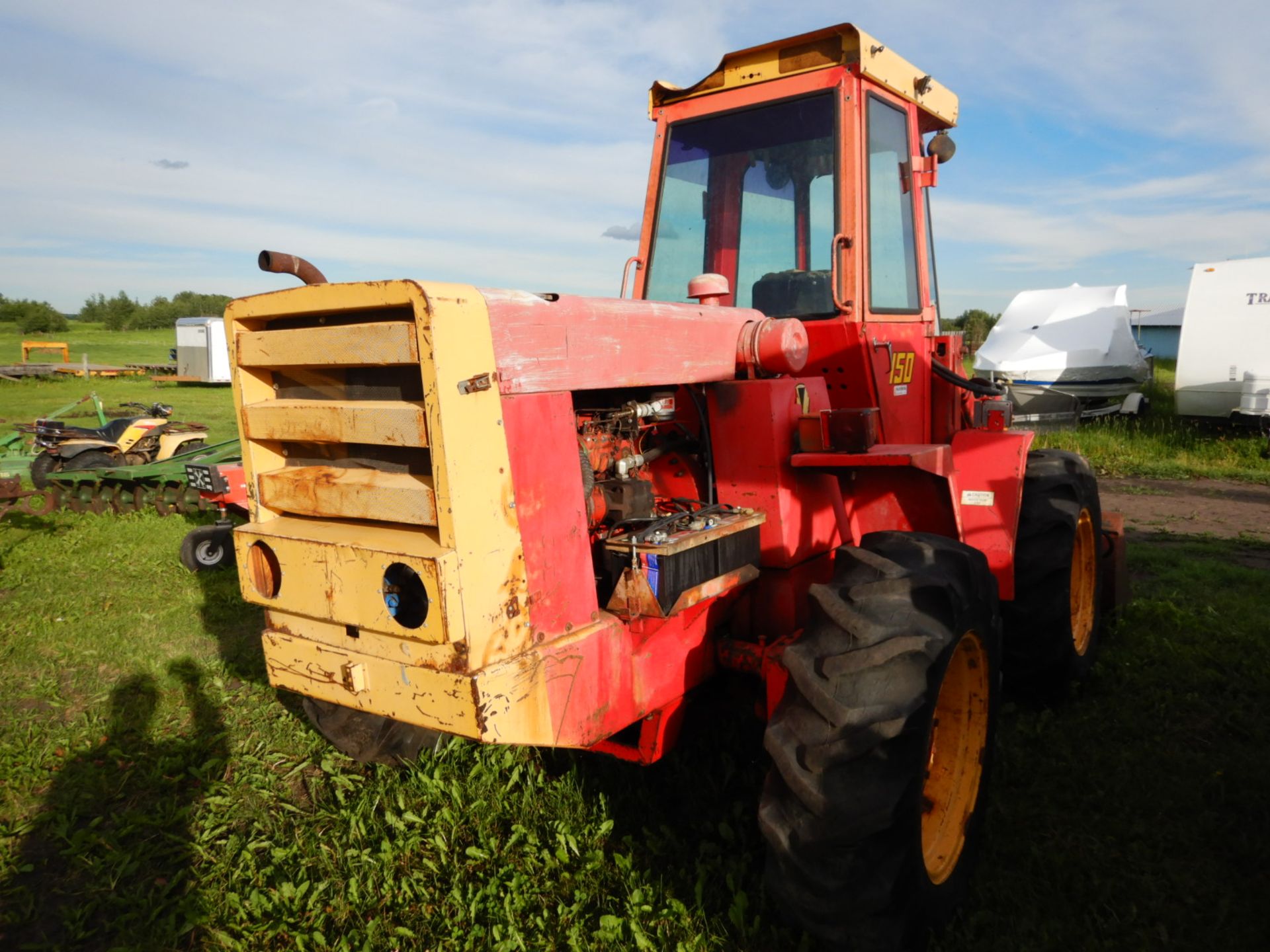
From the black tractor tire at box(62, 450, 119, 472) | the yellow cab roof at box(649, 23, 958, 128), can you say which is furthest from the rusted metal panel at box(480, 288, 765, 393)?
the black tractor tire at box(62, 450, 119, 472)

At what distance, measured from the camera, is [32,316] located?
59.0 meters

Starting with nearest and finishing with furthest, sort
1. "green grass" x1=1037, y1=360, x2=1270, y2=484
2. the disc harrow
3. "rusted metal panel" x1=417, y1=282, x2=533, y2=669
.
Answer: "rusted metal panel" x1=417, y1=282, x2=533, y2=669 → the disc harrow → "green grass" x1=1037, y1=360, x2=1270, y2=484

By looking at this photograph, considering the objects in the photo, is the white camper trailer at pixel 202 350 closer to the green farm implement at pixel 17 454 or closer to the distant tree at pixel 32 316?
the green farm implement at pixel 17 454

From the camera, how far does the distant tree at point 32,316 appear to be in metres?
58.3

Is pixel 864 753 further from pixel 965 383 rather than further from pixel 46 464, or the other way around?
pixel 46 464

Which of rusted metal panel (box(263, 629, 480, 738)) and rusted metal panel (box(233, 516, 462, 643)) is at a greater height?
rusted metal panel (box(233, 516, 462, 643))

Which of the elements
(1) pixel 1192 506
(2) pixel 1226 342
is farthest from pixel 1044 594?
(2) pixel 1226 342

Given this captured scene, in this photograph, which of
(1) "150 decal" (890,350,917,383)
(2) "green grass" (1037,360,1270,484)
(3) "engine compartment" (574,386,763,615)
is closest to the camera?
(3) "engine compartment" (574,386,763,615)

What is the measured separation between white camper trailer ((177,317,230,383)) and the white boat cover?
2591cm

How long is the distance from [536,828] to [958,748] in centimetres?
151

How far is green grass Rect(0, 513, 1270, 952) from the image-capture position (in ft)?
8.98

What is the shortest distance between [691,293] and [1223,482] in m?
10.2

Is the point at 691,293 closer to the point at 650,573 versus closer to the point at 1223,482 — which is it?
the point at 650,573

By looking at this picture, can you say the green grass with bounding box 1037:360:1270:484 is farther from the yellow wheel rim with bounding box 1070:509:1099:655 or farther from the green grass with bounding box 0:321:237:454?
the green grass with bounding box 0:321:237:454
